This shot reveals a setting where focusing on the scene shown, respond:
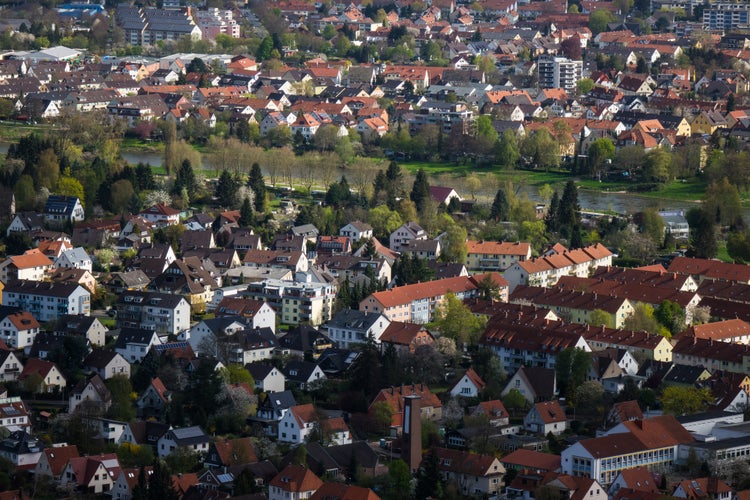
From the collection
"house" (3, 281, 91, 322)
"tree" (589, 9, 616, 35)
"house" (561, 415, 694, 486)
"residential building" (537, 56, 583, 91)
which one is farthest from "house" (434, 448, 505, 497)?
"tree" (589, 9, 616, 35)

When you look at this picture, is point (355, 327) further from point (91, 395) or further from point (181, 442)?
point (181, 442)

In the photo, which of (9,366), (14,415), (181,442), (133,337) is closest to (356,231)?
(133,337)

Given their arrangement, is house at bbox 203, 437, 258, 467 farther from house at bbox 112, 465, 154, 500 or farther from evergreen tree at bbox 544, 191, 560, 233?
evergreen tree at bbox 544, 191, 560, 233

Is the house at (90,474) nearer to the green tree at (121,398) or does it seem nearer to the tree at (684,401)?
the green tree at (121,398)

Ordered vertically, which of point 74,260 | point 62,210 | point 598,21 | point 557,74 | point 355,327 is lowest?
point 598,21

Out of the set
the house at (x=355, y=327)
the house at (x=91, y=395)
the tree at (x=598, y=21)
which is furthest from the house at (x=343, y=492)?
the tree at (x=598, y=21)

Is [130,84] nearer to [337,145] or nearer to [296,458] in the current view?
[337,145]

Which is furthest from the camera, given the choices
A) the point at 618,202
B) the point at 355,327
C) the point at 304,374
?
the point at 618,202
